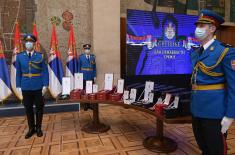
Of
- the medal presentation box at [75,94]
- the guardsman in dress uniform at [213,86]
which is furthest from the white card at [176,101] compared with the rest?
the medal presentation box at [75,94]

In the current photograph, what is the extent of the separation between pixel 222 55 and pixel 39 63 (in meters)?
2.41

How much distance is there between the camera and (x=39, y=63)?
303 centimetres

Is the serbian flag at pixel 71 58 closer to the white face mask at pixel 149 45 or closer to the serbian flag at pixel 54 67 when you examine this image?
the serbian flag at pixel 54 67

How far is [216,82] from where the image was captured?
1.46 m

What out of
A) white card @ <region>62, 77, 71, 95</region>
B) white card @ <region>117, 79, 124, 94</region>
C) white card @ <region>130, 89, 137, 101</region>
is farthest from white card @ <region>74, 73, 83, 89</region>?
white card @ <region>130, 89, 137, 101</region>

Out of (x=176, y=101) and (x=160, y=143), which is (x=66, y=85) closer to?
(x=160, y=143)

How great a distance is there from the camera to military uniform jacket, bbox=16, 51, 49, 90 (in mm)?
2953

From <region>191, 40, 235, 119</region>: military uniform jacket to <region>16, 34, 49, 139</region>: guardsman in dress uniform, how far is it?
88.3 inches

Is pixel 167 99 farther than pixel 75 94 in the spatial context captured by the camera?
No

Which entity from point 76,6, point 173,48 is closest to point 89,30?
point 76,6

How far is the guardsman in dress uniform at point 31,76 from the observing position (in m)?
2.95

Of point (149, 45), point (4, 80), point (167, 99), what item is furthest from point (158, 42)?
point (4, 80)

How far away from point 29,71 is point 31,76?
0.07 meters

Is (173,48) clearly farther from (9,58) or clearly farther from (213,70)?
(213,70)
